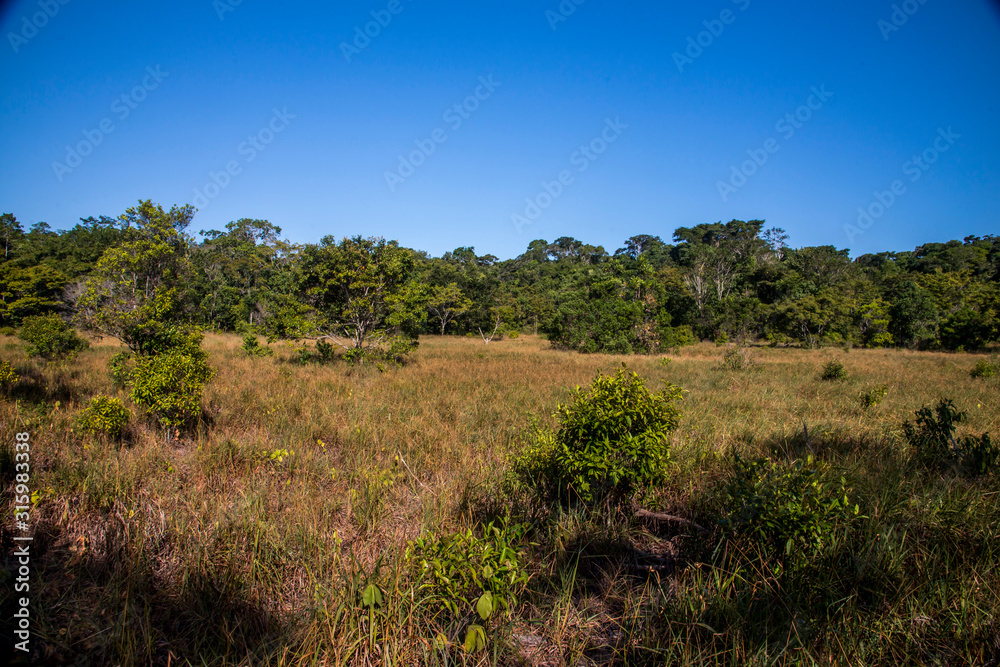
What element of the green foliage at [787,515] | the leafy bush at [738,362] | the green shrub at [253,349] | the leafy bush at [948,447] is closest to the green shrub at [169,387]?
the green foliage at [787,515]

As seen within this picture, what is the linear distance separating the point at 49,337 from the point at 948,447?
17734 mm

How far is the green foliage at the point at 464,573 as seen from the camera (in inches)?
92.9

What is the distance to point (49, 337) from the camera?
443 inches

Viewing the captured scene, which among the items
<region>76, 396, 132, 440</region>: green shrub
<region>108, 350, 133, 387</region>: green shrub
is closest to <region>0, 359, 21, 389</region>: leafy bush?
<region>108, 350, 133, 387</region>: green shrub

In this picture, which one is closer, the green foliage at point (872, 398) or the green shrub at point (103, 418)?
the green shrub at point (103, 418)

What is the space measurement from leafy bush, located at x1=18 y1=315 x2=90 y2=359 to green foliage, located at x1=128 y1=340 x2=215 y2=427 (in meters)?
8.28

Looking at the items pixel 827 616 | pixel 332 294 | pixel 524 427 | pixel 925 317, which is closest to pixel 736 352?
pixel 524 427

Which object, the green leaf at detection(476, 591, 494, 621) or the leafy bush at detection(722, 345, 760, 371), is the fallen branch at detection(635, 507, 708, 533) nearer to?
the green leaf at detection(476, 591, 494, 621)

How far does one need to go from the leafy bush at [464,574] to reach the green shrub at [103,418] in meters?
4.46

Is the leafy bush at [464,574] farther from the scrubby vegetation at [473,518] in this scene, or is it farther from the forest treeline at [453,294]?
the forest treeline at [453,294]

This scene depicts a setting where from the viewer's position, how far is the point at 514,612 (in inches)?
103

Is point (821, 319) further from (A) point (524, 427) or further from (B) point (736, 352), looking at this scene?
(A) point (524, 427)

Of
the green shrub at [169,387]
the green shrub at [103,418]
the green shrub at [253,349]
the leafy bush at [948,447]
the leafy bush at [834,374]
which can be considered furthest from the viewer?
the green shrub at [253,349]

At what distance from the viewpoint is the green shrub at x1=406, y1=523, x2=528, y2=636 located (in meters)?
2.36
